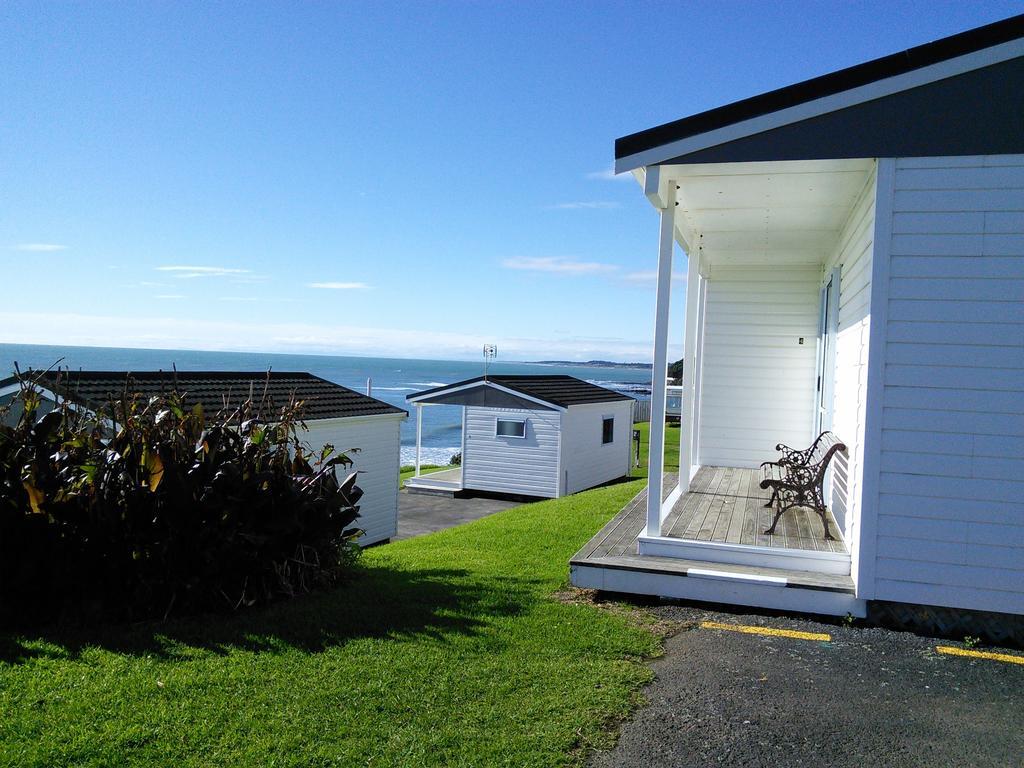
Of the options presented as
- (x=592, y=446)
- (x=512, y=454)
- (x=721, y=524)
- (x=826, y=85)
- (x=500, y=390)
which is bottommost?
(x=512, y=454)

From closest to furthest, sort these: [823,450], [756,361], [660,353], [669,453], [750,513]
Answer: [660,353] → [750,513] → [823,450] → [756,361] → [669,453]

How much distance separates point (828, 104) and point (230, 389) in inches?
308

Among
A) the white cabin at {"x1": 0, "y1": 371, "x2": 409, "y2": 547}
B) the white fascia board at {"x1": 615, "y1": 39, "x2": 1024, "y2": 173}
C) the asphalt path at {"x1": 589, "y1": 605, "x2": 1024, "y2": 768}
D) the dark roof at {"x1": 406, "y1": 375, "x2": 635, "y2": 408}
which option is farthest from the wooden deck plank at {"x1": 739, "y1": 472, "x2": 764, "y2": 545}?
the dark roof at {"x1": 406, "y1": 375, "x2": 635, "y2": 408}

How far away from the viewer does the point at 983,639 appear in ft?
15.7

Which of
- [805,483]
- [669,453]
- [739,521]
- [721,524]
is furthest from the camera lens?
[669,453]

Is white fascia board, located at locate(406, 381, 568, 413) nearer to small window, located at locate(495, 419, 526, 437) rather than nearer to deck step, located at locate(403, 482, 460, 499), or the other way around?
small window, located at locate(495, 419, 526, 437)

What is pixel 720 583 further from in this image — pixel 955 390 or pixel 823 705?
pixel 955 390

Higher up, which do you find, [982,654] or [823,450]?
[823,450]

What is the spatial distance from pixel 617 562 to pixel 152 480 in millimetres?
3215

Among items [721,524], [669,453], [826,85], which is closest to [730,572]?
[721,524]

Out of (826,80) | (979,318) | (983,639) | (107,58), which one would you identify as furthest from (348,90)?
(983,639)

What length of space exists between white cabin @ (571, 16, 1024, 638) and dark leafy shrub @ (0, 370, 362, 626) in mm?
2429

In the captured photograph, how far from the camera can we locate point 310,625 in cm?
475

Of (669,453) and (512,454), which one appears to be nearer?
(512,454)
